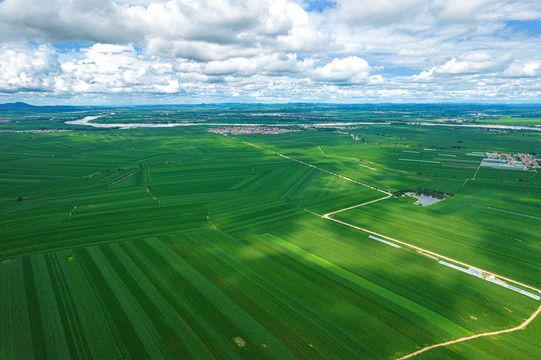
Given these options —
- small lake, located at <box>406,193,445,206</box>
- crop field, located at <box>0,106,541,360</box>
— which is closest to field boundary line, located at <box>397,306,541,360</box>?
crop field, located at <box>0,106,541,360</box>

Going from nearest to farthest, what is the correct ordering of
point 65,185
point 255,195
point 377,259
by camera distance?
point 377,259 → point 255,195 → point 65,185

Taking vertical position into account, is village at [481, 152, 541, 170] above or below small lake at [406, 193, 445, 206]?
above

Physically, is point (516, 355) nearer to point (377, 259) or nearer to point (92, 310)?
point (377, 259)

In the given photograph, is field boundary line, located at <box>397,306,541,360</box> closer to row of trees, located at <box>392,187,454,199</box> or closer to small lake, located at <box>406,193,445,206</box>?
small lake, located at <box>406,193,445,206</box>

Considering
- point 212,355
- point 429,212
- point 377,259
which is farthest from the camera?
point 429,212

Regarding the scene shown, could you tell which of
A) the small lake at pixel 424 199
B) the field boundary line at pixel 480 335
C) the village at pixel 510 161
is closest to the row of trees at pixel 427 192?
the small lake at pixel 424 199

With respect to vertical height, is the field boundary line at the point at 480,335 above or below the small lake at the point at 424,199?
below

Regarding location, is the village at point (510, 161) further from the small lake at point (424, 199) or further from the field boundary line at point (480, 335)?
the field boundary line at point (480, 335)

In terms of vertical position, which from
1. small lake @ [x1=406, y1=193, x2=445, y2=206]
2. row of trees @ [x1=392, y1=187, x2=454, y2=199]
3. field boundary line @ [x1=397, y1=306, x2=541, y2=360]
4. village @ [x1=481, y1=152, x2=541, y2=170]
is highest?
village @ [x1=481, y1=152, x2=541, y2=170]

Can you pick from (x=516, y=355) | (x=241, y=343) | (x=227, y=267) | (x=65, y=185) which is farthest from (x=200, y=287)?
(x=65, y=185)
